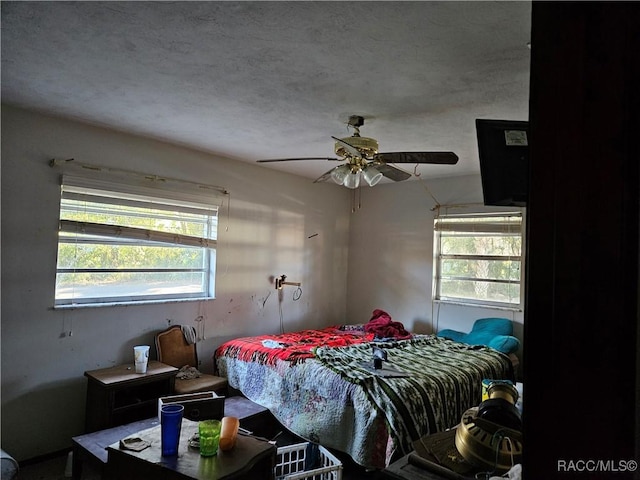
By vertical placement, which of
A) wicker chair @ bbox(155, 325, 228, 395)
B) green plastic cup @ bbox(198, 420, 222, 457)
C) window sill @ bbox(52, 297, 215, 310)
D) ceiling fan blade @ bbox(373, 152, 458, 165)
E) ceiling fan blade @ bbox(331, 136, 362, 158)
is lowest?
wicker chair @ bbox(155, 325, 228, 395)

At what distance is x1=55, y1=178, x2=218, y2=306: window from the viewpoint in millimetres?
3146

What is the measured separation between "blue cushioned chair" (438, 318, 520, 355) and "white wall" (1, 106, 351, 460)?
6.41 ft

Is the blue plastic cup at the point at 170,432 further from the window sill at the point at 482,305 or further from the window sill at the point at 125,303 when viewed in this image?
the window sill at the point at 482,305

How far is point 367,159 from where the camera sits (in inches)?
111

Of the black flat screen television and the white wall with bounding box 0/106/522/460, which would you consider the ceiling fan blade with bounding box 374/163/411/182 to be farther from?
the white wall with bounding box 0/106/522/460

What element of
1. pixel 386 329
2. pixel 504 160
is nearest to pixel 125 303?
pixel 386 329

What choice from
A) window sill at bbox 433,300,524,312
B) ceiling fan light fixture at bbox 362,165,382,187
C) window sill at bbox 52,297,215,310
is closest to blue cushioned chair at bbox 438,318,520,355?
window sill at bbox 433,300,524,312

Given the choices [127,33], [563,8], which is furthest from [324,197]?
[563,8]

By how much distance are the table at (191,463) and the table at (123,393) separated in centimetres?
138

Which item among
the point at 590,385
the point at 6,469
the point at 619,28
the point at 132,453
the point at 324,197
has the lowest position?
the point at 6,469

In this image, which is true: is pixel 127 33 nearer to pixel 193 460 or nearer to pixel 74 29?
pixel 74 29

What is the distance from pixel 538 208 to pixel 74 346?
3464mm

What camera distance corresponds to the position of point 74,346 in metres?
3.12

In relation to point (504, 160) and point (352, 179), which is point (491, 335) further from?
point (504, 160)
